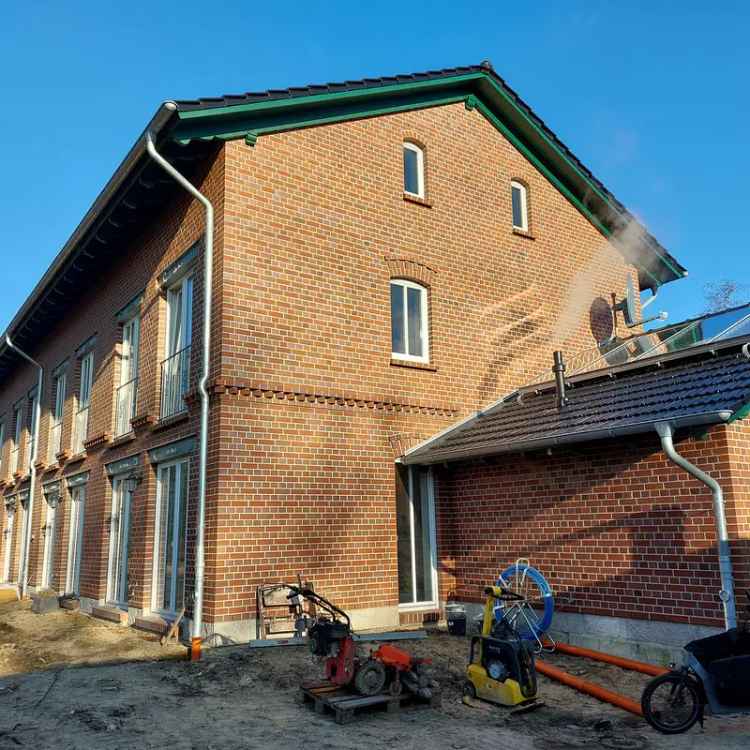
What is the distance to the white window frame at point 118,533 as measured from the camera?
42.4ft

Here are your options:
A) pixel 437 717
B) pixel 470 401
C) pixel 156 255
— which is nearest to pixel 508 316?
pixel 470 401

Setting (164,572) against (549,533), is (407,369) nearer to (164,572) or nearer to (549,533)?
(549,533)

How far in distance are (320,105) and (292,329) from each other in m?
3.87

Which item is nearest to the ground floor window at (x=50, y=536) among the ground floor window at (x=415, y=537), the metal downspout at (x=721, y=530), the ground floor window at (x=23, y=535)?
the ground floor window at (x=23, y=535)

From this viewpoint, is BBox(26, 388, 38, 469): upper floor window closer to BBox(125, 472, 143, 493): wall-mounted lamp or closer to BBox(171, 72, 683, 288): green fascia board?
BBox(125, 472, 143, 493): wall-mounted lamp

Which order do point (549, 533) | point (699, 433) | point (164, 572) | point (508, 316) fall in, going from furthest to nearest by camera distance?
point (508, 316), point (164, 572), point (549, 533), point (699, 433)

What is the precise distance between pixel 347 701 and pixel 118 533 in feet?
27.8

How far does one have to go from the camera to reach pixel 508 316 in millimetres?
13641

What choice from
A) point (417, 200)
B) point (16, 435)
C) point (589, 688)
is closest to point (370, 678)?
point (589, 688)

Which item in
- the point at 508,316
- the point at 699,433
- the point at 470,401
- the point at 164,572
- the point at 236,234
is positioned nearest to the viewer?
the point at 699,433

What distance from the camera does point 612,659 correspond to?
314 inches

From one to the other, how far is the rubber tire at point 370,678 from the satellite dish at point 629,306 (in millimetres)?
10802

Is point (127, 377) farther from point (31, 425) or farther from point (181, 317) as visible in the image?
point (31, 425)

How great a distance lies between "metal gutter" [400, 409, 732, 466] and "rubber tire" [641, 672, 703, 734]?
260 centimetres
